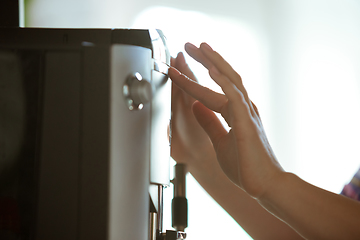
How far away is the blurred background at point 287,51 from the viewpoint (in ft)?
4.50

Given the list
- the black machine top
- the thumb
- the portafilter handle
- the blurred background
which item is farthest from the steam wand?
the blurred background

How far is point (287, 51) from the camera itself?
1.41 m

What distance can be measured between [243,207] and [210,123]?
0.91ft

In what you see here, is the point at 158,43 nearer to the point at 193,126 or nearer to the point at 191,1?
the point at 193,126

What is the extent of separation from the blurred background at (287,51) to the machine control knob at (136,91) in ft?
3.27

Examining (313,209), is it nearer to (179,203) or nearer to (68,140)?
(179,203)

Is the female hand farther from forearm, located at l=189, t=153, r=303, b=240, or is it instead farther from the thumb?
forearm, located at l=189, t=153, r=303, b=240

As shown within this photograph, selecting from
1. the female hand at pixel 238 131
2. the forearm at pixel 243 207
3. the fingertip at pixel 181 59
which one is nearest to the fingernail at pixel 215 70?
the female hand at pixel 238 131

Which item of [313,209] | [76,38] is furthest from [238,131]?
[76,38]

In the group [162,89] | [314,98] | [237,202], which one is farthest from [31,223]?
[314,98]

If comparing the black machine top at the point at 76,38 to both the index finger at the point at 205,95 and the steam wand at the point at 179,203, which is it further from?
the steam wand at the point at 179,203

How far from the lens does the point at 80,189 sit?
367 millimetres

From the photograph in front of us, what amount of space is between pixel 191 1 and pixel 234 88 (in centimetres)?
99

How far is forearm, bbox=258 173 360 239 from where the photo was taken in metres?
0.51
